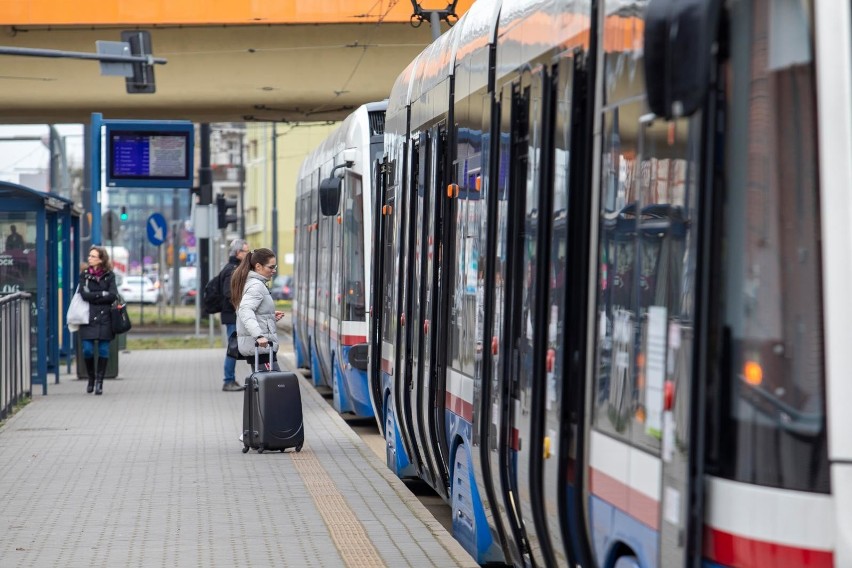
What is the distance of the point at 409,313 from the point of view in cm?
940

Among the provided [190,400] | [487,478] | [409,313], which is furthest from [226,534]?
[190,400]

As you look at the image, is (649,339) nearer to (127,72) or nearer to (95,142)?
(127,72)

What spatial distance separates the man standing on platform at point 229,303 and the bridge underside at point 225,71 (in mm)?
8040

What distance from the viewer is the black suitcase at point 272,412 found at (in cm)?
1271

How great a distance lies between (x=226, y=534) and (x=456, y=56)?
116 inches

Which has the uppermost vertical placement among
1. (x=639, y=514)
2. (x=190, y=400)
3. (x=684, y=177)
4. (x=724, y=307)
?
(x=684, y=177)

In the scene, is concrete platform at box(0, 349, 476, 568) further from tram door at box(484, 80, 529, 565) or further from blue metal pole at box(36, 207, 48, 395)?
blue metal pole at box(36, 207, 48, 395)

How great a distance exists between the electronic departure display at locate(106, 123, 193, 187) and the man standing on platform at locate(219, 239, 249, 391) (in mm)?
2720

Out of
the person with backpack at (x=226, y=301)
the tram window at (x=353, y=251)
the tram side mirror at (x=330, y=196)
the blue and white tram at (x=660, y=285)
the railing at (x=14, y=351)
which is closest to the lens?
the blue and white tram at (x=660, y=285)

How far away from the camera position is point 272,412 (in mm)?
12859

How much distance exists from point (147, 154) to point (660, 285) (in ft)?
60.1

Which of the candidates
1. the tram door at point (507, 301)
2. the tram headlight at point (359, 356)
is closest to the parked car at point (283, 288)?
the tram headlight at point (359, 356)

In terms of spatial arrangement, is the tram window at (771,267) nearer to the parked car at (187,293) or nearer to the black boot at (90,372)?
the black boot at (90,372)

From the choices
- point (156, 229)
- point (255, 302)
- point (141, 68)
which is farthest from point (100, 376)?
point (156, 229)
